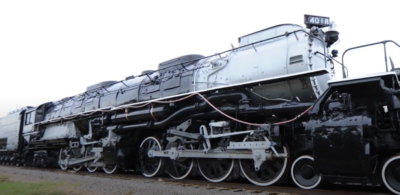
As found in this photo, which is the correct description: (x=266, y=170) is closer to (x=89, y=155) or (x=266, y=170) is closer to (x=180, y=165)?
(x=180, y=165)

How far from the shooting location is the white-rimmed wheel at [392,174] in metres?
4.54

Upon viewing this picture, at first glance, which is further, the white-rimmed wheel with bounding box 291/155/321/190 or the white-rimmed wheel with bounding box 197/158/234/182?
the white-rimmed wheel with bounding box 197/158/234/182

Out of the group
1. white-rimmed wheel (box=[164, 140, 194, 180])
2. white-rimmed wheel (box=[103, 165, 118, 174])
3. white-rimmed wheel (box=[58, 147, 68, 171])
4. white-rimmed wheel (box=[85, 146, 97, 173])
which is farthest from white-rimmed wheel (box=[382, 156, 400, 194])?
white-rimmed wheel (box=[58, 147, 68, 171])

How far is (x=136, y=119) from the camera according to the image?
9.15 meters

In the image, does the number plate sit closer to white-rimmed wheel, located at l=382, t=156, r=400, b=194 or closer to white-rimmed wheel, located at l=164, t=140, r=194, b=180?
white-rimmed wheel, located at l=382, t=156, r=400, b=194

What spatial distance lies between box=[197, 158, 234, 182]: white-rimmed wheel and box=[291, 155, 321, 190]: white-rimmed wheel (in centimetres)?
149

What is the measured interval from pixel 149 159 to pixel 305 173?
472cm

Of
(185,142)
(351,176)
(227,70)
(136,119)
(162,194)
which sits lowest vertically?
(162,194)

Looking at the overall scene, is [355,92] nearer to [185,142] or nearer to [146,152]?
[185,142]

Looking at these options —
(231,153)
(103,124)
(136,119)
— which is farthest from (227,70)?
(103,124)

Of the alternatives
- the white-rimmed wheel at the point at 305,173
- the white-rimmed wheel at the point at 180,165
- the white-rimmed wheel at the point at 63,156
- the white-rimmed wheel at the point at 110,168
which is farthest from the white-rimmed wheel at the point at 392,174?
the white-rimmed wheel at the point at 63,156

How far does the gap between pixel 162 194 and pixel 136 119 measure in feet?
13.9

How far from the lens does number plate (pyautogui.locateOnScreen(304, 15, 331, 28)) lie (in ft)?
20.5

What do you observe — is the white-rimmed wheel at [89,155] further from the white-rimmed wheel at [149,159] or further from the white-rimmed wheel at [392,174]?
the white-rimmed wheel at [392,174]
